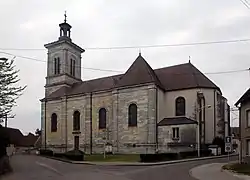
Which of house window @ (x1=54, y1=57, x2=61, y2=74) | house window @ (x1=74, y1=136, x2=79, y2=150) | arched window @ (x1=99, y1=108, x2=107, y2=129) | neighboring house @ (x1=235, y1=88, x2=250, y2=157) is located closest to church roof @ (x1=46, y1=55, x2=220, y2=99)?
arched window @ (x1=99, y1=108, x2=107, y2=129)

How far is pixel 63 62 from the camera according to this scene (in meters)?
71.5

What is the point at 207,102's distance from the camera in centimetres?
5512

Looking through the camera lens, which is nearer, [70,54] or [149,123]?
[149,123]

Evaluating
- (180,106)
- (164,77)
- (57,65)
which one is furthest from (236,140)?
(57,65)

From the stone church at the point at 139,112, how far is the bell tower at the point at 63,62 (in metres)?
1.52

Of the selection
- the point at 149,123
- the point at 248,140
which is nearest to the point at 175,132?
the point at 149,123

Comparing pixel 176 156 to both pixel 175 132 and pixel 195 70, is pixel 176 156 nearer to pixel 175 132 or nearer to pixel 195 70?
pixel 175 132

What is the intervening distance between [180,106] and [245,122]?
81.5 ft

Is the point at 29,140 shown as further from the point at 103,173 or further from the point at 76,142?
the point at 103,173

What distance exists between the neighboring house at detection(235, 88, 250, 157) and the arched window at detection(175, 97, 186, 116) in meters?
23.7

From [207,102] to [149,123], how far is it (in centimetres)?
893

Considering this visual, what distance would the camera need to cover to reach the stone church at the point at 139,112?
175 feet

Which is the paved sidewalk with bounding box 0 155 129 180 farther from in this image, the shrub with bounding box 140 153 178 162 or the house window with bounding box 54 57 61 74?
the house window with bounding box 54 57 61 74

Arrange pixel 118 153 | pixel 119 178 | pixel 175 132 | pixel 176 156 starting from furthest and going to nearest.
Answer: pixel 118 153 → pixel 175 132 → pixel 176 156 → pixel 119 178
